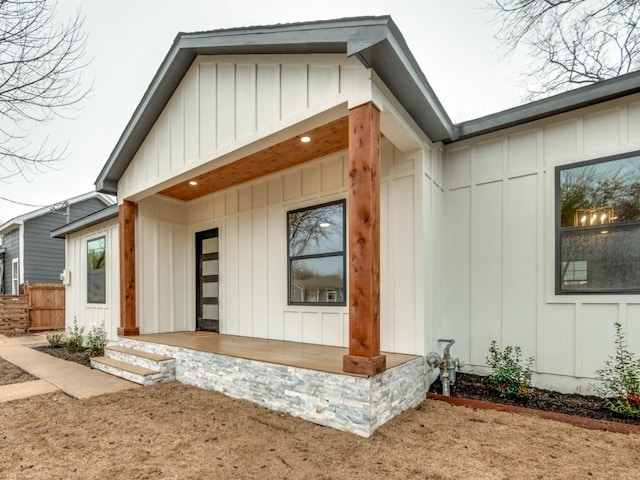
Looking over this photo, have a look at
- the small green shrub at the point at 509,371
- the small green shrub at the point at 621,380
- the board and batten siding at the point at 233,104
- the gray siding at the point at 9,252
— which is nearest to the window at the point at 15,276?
the gray siding at the point at 9,252

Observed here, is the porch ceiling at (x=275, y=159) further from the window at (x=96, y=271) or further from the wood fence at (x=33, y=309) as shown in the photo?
the wood fence at (x=33, y=309)

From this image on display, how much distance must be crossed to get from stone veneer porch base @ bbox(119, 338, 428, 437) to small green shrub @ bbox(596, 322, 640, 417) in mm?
1690

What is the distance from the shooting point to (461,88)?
41.0 ft

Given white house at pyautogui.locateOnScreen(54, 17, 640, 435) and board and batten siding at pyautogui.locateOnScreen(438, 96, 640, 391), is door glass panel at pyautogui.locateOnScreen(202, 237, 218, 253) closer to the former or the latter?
white house at pyautogui.locateOnScreen(54, 17, 640, 435)

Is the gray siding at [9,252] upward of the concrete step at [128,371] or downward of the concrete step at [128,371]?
upward

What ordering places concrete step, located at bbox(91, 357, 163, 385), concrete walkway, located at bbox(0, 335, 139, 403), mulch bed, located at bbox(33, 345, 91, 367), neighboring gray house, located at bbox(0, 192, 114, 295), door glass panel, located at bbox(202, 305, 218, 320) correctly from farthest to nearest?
neighboring gray house, located at bbox(0, 192, 114, 295) → door glass panel, located at bbox(202, 305, 218, 320) → mulch bed, located at bbox(33, 345, 91, 367) → concrete step, located at bbox(91, 357, 163, 385) → concrete walkway, located at bbox(0, 335, 139, 403)

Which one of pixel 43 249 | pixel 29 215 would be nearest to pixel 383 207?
pixel 29 215

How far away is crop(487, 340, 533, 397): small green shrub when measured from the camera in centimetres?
367

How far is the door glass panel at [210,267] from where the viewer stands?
21.7 ft

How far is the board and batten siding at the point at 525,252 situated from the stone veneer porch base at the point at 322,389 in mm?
1109

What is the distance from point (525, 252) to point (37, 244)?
15906mm

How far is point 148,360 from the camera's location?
16.4ft

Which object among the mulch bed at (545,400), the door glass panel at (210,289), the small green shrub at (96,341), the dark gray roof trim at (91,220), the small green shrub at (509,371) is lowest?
the small green shrub at (96,341)

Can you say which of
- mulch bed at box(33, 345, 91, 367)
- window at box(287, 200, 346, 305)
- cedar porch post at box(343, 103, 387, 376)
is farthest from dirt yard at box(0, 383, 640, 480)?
mulch bed at box(33, 345, 91, 367)
